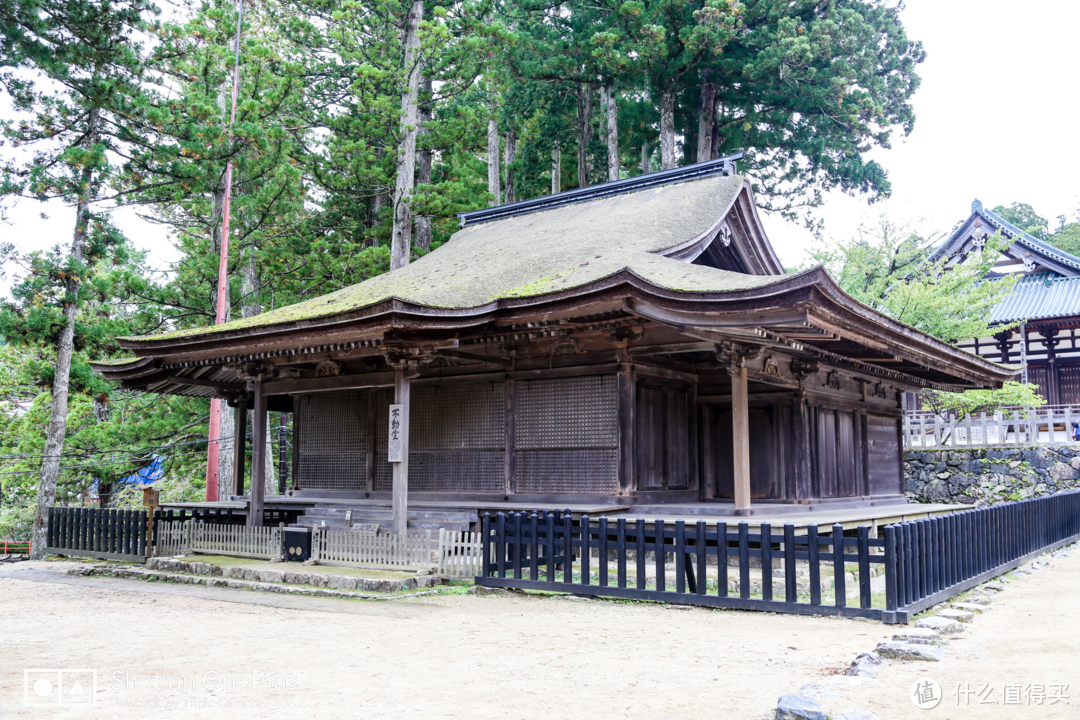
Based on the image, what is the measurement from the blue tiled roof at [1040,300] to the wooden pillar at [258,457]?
83.5 feet

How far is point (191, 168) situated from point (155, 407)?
54.5 feet

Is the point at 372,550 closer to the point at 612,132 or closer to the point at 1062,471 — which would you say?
the point at 1062,471

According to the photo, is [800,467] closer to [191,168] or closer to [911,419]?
[191,168]

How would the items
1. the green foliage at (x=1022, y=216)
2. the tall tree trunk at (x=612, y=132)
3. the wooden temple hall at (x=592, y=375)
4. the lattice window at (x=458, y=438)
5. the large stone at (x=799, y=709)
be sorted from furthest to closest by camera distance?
the green foliage at (x=1022, y=216) → the tall tree trunk at (x=612, y=132) → the lattice window at (x=458, y=438) → the wooden temple hall at (x=592, y=375) → the large stone at (x=799, y=709)

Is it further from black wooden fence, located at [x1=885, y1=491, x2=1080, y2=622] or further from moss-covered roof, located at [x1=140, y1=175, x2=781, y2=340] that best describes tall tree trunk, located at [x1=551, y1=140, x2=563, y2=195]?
black wooden fence, located at [x1=885, y1=491, x2=1080, y2=622]

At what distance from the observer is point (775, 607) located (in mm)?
8539

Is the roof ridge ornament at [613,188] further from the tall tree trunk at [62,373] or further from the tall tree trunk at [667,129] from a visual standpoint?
the tall tree trunk at [62,373]

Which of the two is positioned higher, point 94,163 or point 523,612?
point 94,163

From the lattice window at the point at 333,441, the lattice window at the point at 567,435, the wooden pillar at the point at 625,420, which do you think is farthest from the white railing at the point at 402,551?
the lattice window at the point at 333,441

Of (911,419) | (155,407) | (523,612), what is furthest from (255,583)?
(911,419)

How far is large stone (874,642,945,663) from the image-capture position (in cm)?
613

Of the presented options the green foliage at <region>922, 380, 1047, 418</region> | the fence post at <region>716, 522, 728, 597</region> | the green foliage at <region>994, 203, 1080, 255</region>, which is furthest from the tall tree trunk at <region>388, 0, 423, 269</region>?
the green foliage at <region>994, 203, 1080, 255</region>

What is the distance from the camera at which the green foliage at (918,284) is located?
2342cm

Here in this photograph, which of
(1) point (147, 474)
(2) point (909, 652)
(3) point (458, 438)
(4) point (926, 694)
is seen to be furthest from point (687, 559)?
(1) point (147, 474)
